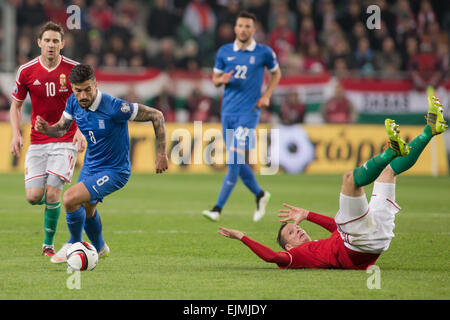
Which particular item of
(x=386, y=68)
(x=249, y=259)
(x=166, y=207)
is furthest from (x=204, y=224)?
(x=386, y=68)

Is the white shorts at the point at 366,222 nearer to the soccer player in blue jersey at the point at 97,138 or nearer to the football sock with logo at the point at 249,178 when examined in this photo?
the soccer player in blue jersey at the point at 97,138

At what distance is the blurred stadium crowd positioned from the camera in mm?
19875

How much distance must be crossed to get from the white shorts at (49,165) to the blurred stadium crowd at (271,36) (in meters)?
11.0

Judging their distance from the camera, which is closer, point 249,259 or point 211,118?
point 249,259

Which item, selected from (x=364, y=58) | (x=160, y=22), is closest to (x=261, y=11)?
(x=160, y=22)

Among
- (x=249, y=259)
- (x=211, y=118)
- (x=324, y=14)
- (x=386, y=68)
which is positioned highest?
(x=324, y=14)

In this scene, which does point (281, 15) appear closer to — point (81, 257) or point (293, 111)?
point (293, 111)

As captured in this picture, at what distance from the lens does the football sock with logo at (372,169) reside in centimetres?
620

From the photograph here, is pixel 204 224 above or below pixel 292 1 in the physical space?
below

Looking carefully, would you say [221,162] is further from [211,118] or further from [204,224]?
[204,224]

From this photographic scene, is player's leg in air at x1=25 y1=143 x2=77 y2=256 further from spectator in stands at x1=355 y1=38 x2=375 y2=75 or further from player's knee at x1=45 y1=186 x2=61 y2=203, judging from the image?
spectator in stands at x1=355 y1=38 x2=375 y2=75

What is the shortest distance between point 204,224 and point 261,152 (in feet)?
27.1

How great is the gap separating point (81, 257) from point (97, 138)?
1146 mm
